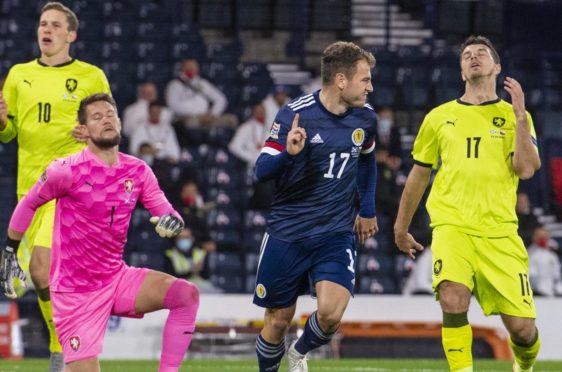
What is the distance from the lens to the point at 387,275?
1781 cm

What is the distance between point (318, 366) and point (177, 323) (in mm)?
5373

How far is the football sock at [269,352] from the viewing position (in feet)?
30.0

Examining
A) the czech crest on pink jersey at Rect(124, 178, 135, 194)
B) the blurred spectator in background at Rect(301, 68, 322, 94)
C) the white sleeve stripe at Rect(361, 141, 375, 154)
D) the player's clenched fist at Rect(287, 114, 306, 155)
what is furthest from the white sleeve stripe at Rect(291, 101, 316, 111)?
the blurred spectator in background at Rect(301, 68, 322, 94)

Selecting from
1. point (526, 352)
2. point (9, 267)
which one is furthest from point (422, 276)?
point (9, 267)

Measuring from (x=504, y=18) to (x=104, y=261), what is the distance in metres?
15.6

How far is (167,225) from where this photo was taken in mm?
7996

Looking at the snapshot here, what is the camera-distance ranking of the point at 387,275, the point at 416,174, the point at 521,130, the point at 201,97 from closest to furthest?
the point at 521,130
the point at 416,174
the point at 387,275
the point at 201,97

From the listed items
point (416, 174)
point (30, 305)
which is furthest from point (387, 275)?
point (416, 174)

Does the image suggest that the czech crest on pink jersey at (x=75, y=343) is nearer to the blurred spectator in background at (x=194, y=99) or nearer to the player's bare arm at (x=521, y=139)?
the player's bare arm at (x=521, y=139)

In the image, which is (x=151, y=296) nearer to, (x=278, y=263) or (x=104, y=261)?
(x=104, y=261)

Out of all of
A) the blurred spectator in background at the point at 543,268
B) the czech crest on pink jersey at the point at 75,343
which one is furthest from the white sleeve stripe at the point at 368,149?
the blurred spectator in background at the point at 543,268

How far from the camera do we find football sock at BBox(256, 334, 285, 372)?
9.16 m

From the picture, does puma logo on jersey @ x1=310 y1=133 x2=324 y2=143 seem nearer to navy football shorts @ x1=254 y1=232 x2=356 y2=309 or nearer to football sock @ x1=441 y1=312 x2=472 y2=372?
navy football shorts @ x1=254 y1=232 x2=356 y2=309

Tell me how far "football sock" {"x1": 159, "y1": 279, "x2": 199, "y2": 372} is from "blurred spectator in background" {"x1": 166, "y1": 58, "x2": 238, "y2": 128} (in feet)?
34.8
